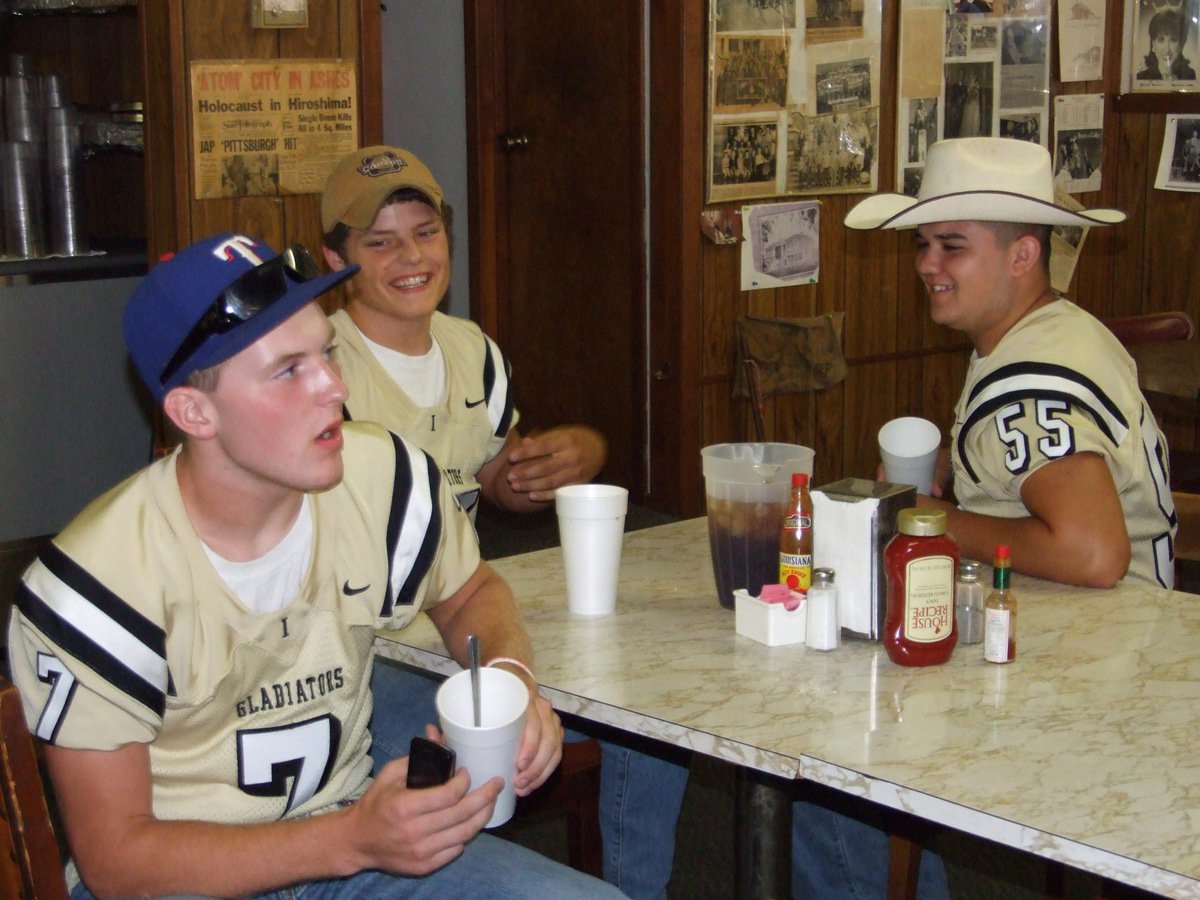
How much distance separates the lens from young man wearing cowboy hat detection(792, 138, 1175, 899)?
7.03 feet

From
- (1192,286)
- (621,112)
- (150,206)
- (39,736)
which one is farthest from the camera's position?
(1192,286)

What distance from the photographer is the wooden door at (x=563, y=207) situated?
495 cm

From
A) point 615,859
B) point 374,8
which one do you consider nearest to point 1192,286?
point 374,8

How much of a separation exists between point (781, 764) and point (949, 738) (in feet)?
0.62

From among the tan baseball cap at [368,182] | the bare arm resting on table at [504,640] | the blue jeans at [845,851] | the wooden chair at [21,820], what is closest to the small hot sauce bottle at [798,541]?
the bare arm resting on table at [504,640]

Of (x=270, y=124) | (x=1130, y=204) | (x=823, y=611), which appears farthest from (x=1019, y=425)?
(x=1130, y=204)

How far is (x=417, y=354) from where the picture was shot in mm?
2732

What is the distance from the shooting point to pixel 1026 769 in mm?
1543

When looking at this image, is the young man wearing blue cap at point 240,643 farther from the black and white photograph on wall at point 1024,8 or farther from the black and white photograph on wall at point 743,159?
the black and white photograph on wall at point 1024,8

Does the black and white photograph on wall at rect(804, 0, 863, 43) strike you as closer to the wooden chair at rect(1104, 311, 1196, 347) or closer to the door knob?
the door knob

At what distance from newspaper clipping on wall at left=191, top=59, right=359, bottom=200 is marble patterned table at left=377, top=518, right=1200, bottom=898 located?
2015mm

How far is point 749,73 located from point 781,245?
567 millimetres

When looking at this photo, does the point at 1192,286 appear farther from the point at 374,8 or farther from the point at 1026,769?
the point at 1026,769

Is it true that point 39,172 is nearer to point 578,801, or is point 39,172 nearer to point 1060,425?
point 578,801
